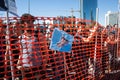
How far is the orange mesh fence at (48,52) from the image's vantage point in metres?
6.35

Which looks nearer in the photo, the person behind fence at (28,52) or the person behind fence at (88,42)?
the person behind fence at (28,52)

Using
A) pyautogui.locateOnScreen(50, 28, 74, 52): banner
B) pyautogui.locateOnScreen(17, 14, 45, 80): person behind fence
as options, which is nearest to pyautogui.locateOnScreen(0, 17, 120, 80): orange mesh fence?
pyautogui.locateOnScreen(17, 14, 45, 80): person behind fence

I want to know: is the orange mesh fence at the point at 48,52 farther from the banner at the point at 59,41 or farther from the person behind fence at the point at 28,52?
the banner at the point at 59,41

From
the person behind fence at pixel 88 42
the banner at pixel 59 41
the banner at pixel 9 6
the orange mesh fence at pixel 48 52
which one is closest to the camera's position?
the banner at pixel 9 6

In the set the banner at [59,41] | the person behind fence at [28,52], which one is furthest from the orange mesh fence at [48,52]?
the banner at [59,41]

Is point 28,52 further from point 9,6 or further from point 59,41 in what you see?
point 9,6

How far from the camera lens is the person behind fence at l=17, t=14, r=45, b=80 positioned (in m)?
6.54

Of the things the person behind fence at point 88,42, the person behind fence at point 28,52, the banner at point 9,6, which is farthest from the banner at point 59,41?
the person behind fence at point 88,42

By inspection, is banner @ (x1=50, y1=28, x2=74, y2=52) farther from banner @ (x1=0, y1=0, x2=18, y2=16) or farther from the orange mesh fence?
banner @ (x1=0, y1=0, x2=18, y2=16)

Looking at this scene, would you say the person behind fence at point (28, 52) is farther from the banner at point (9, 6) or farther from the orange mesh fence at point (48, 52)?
the banner at point (9, 6)

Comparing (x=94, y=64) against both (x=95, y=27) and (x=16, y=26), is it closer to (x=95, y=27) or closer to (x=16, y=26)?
(x=95, y=27)

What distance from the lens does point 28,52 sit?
6598 millimetres

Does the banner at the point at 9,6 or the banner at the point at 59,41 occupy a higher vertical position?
the banner at the point at 9,6

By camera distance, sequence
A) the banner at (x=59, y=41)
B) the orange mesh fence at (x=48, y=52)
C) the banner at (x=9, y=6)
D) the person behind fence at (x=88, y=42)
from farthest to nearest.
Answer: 1. the person behind fence at (x=88, y=42)
2. the banner at (x=59, y=41)
3. the orange mesh fence at (x=48, y=52)
4. the banner at (x=9, y=6)
